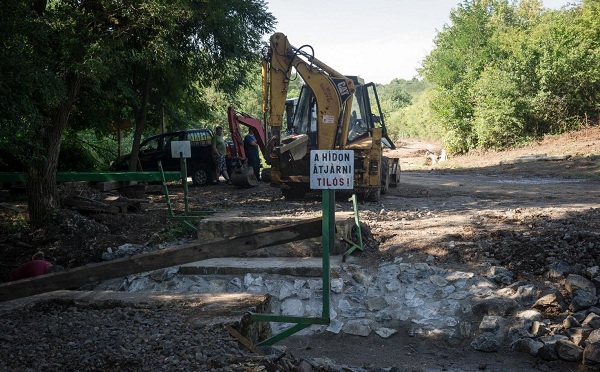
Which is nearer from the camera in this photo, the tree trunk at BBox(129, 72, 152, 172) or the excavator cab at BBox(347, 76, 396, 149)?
the excavator cab at BBox(347, 76, 396, 149)

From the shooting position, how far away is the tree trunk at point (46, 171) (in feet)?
31.2

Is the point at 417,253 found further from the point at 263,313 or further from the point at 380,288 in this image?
the point at 263,313

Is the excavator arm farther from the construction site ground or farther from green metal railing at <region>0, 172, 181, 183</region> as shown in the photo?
green metal railing at <region>0, 172, 181, 183</region>

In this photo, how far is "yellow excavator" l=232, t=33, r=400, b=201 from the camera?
11.6 m

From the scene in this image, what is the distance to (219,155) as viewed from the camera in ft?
55.9

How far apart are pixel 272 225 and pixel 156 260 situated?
4.10 metres

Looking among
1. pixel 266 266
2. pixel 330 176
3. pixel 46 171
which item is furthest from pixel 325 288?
pixel 46 171

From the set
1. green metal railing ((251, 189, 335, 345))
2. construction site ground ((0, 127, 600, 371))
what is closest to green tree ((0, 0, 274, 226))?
construction site ground ((0, 127, 600, 371))

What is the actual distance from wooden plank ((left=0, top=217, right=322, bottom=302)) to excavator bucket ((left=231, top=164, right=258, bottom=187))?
1147 cm

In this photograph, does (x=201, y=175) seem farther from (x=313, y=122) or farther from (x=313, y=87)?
(x=313, y=87)

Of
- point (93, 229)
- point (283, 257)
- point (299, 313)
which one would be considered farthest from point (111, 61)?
point (299, 313)

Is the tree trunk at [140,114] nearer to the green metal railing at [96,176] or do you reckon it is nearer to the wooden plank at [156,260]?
the green metal railing at [96,176]

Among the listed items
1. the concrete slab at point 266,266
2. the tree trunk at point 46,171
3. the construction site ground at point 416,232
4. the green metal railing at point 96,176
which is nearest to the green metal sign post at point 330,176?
the construction site ground at point 416,232

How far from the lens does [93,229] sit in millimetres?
9602
